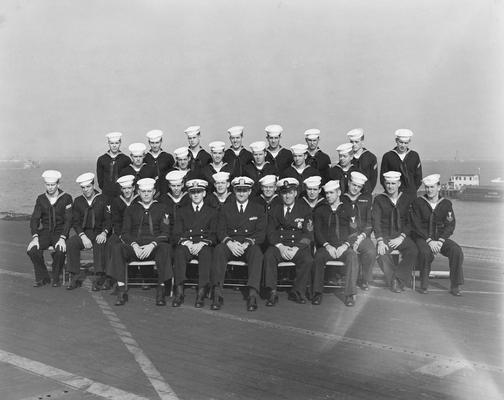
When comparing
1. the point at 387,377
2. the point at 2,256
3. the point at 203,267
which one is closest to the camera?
the point at 387,377

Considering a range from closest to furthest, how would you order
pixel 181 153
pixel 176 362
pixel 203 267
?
pixel 176 362 < pixel 203 267 < pixel 181 153

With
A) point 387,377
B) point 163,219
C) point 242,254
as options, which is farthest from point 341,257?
point 387,377

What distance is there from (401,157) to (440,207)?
3.39 feet

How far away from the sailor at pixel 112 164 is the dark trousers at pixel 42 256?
Answer: 1.07 metres

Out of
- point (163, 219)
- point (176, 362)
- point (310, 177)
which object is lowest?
point (176, 362)

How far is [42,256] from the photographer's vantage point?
29.0 ft

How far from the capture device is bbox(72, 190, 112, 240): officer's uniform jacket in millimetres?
8852

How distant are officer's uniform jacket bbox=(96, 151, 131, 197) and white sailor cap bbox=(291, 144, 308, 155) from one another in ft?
8.41

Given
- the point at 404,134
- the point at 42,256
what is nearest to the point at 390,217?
the point at 404,134

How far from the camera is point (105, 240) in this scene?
8.69m

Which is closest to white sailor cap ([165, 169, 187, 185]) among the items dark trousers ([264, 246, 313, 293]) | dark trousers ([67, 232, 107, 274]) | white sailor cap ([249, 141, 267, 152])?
white sailor cap ([249, 141, 267, 152])

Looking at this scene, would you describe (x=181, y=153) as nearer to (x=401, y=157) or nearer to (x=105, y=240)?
(x=105, y=240)

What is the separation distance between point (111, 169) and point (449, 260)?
5.04 meters

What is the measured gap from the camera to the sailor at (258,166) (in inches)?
354
